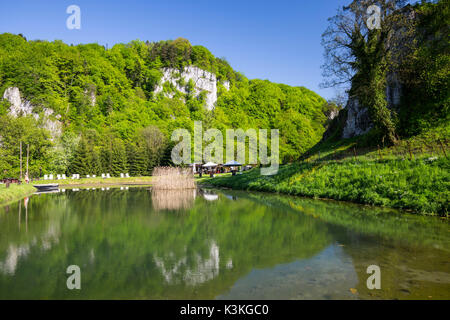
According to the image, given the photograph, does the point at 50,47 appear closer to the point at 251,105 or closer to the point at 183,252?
the point at 251,105

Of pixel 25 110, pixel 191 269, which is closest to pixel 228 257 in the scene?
pixel 191 269

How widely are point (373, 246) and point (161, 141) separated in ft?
167

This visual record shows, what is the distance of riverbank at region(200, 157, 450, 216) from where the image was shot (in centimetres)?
1062

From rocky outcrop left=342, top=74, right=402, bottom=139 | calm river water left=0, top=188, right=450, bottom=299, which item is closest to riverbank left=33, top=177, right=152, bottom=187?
rocky outcrop left=342, top=74, right=402, bottom=139

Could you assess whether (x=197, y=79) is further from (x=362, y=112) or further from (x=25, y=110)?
(x=362, y=112)

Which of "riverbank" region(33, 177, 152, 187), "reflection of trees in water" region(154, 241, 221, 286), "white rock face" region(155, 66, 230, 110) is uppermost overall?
"white rock face" region(155, 66, 230, 110)

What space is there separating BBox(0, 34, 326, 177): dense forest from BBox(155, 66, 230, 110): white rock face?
152 centimetres

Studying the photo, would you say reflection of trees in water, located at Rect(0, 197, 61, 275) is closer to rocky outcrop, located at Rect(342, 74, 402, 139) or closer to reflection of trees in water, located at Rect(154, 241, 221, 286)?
reflection of trees in water, located at Rect(154, 241, 221, 286)

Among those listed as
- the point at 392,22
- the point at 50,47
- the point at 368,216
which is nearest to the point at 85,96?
the point at 50,47

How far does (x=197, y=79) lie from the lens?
8625 cm

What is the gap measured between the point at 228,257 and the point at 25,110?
6782 centimetres

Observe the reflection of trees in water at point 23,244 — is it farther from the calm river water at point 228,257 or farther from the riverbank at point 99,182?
the riverbank at point 99,182

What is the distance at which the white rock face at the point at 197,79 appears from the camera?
276 ft

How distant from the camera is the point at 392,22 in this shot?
17.6 metres
